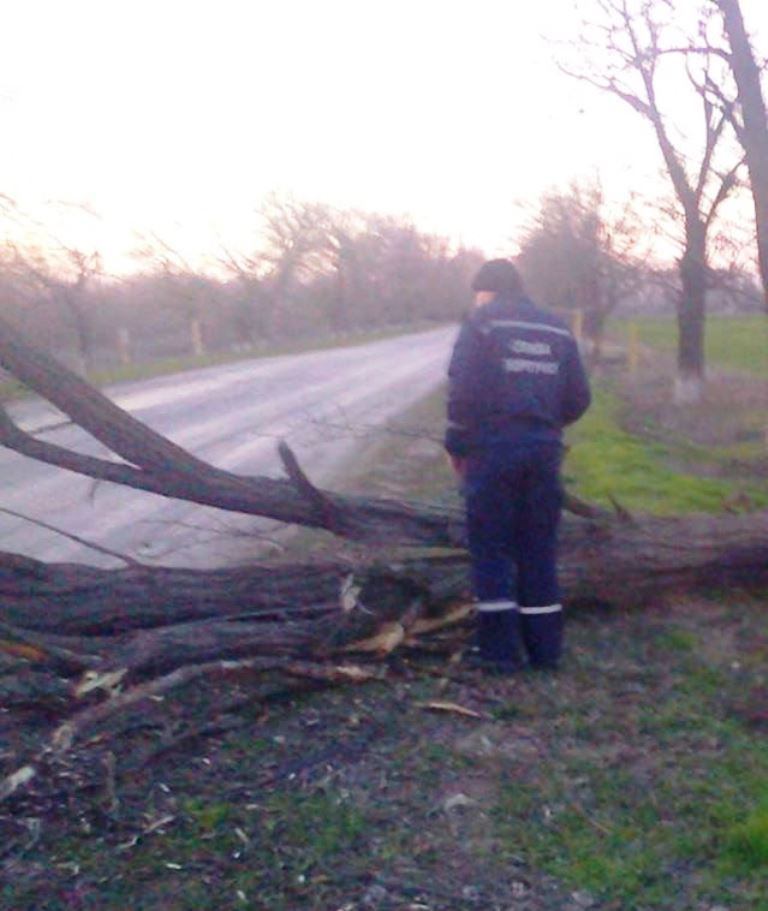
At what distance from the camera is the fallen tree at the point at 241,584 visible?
19.7 ft

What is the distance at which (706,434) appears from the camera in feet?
75.6

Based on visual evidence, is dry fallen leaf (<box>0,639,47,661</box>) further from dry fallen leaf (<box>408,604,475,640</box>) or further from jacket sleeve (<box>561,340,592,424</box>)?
jacket sleeve (<box>561,340,592,424</box>)

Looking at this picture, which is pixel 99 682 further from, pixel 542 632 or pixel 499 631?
pixel 542 632

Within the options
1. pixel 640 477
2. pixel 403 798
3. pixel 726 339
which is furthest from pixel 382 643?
pixel 726 339

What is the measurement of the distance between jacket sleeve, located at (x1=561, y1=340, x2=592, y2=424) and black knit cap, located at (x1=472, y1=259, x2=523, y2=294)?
0.35 meters

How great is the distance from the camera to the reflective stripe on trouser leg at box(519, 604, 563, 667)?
22.4 feet

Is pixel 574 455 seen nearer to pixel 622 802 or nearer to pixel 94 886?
pixel 622 802

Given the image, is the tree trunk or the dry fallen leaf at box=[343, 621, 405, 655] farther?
the tree trunk

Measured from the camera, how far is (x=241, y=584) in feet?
22.4

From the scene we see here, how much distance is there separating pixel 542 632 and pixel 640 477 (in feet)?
25.6

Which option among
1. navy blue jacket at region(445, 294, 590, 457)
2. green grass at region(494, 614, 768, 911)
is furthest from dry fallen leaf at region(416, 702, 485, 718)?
navy blue jacket at region(445, 294, 590, 457)

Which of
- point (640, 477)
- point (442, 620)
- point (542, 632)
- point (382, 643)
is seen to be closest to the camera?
point (382, 643)

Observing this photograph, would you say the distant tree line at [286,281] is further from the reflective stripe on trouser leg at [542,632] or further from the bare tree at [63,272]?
the reflective stripe on trouser leg at [542,632]

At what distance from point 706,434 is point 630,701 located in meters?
16.9
